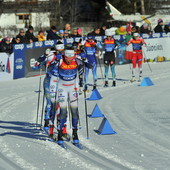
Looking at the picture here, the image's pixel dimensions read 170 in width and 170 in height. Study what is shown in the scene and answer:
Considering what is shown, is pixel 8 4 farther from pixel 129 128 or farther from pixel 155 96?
pixel 129 128

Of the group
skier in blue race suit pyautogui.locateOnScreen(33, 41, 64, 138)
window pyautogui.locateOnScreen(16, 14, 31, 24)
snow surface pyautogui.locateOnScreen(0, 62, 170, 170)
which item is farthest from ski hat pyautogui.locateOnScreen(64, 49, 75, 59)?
window pyautogui.locateOnScreen(16, 14, 31, 24)

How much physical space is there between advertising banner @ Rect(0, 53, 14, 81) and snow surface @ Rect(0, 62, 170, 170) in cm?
222

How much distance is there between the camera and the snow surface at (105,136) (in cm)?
1042

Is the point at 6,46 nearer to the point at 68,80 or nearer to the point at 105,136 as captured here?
the point at 105,136

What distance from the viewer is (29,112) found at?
1666 centimetres

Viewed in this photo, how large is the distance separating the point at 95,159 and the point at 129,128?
3.32 meters

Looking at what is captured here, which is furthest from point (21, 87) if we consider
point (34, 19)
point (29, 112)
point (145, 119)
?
point (34, 19)

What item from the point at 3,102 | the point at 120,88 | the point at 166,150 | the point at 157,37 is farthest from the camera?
the point at 157,37

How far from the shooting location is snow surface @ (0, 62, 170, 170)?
10422mm

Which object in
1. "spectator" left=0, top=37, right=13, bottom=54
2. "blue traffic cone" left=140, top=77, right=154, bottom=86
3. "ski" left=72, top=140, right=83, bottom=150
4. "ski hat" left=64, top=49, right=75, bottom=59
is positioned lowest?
"blue traffic cone" left=140, top=77, right=154, bottom=86

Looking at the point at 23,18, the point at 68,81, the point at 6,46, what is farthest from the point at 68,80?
the point at 23,18

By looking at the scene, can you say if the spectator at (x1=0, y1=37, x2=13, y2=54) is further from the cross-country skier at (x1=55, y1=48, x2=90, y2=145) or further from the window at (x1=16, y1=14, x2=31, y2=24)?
the window at (x1=16, y1=14, x2=31, y2=24)

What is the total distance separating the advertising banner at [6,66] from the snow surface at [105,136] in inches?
87.3

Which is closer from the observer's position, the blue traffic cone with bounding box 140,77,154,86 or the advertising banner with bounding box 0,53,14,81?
the blue traffic cone with bounding box 140,77,154,86
